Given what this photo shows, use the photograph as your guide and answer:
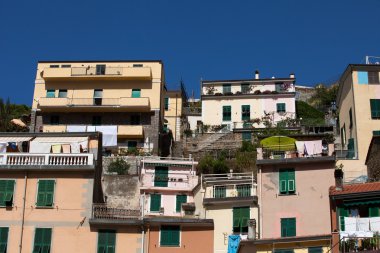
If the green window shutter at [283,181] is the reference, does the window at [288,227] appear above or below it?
below

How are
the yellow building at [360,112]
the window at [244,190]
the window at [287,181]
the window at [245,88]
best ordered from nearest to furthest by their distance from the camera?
1. the window at [287,181]
2. the window at [244,190]
3. the yellow building at [360,112]
4. the window at [245,88]

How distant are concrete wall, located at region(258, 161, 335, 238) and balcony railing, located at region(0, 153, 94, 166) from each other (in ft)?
35.6

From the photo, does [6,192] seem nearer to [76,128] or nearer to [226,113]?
[76,128]

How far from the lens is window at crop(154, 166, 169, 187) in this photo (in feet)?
181

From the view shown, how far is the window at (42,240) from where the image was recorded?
3985cm

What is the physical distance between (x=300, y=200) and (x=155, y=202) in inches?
636

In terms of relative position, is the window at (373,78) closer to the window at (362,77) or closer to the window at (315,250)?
the window at (362,77)

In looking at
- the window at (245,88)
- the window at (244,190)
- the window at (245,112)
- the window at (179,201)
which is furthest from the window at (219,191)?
the window at (245,88)

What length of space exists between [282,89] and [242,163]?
55.3 ft

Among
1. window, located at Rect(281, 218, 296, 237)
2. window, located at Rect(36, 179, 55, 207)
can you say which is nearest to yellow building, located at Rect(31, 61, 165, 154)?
window, located at Rect(36, 179, 55, 207)

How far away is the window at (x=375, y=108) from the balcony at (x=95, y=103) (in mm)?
24277

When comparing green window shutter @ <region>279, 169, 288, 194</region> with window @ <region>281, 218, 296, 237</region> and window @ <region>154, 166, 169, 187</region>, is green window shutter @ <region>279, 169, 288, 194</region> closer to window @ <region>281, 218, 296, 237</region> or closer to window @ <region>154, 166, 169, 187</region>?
window @ <region>281, 218, 296, 237</region>

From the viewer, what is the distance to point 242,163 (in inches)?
2453

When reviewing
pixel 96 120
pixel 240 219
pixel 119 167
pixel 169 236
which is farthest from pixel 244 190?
pixel 96 120
